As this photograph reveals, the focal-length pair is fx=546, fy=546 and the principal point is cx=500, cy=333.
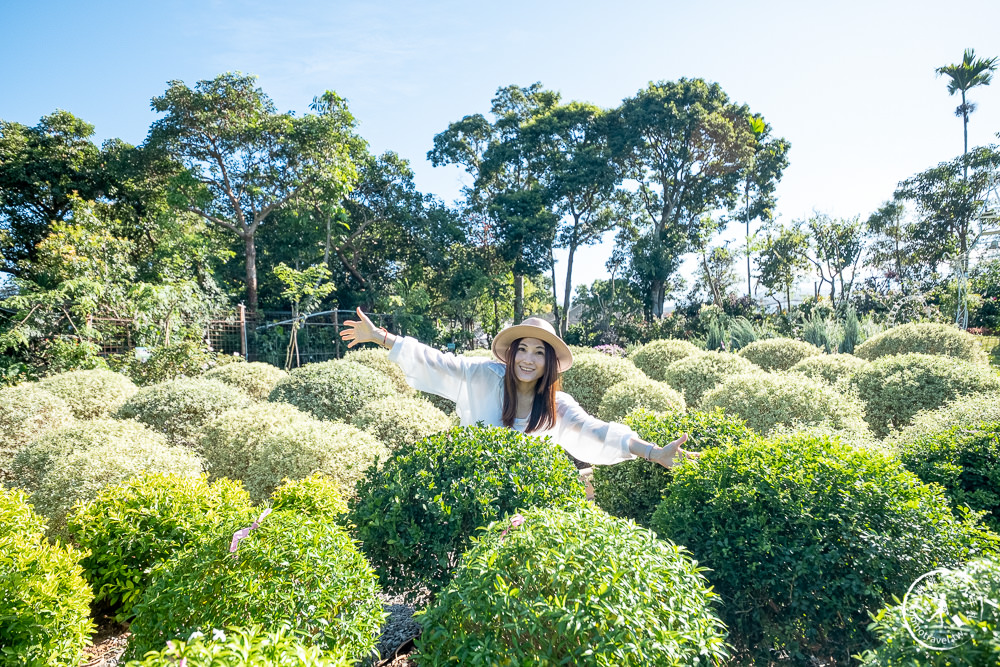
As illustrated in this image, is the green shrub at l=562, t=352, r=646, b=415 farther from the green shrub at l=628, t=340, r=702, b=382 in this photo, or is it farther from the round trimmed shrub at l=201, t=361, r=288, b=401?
the round trimmed shrub at l=201, t=361, r=288, b=401

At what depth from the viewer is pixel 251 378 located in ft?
23.1

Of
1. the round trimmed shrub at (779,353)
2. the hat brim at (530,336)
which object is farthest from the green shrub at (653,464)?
the round trimmed shrub at (779,353)

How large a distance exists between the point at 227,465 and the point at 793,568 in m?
4.13

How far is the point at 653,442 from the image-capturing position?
2.86 metres

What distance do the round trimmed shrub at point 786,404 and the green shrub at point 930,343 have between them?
10.6 feet

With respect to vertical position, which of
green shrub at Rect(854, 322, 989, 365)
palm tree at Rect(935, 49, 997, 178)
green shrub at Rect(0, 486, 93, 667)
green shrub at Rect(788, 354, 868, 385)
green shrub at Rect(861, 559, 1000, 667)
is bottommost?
green shrub at Rect(0, 486, 93, 667)

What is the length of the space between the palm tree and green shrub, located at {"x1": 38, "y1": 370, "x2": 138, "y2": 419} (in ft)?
112

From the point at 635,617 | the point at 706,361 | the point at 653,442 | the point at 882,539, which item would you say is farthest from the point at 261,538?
the point at 706,361

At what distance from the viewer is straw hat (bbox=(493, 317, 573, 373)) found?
3260 millimetres

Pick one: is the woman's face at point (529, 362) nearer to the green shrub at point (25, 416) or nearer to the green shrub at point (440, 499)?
the green shrub at point (440, 499)

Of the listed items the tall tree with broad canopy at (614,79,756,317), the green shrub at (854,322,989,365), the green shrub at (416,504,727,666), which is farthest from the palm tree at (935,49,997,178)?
the green shrub at (416,504,727,666)

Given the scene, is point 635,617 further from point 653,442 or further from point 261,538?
point 653,442

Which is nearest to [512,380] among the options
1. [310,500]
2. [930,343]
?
[310,500]

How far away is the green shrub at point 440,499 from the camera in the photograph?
7.39ft
